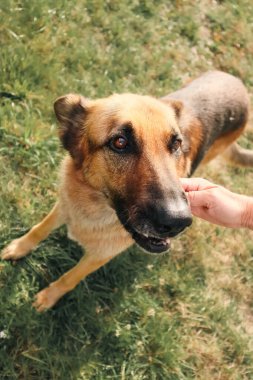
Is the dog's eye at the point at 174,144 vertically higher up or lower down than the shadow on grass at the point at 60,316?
higher up

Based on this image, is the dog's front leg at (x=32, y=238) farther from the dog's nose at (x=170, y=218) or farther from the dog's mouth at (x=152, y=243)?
the dog's nose at (x=170, y=218)

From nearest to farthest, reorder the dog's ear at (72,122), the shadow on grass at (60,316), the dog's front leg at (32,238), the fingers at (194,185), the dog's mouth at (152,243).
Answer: the dog's mouth at (152,243) → the fingers at (194,185) → the dog's ear at (72,122) → the shadow on grass at (60,316) → the dog's front leg at (32,238)

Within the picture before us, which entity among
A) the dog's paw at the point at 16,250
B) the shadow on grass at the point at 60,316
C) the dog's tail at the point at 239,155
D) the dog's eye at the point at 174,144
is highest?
the dog's eye at the point at 174,144

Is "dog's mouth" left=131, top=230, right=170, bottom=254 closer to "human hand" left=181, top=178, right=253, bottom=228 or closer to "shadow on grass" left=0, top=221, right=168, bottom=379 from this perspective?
"human hand" left=181, top=178, right=253, bottom=228

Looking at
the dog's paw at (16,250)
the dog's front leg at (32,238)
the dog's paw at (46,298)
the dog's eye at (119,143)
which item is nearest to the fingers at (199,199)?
the dog's eye at (119,143)

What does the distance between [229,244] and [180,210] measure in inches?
110

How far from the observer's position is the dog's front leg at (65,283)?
11.6 ft

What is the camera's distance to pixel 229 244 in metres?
5.01

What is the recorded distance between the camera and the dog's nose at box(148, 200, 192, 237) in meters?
2.39

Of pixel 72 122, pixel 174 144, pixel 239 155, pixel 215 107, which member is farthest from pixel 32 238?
pixel 239 155

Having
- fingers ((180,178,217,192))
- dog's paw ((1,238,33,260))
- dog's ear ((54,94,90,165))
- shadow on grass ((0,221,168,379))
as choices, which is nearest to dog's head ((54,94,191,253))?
dog's ear ((54,94,90,165))

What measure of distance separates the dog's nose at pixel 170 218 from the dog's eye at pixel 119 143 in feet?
1.73

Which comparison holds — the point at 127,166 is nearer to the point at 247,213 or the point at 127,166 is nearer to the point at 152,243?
the point at 152,243

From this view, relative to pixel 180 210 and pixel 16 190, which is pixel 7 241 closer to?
pixel 16 190
